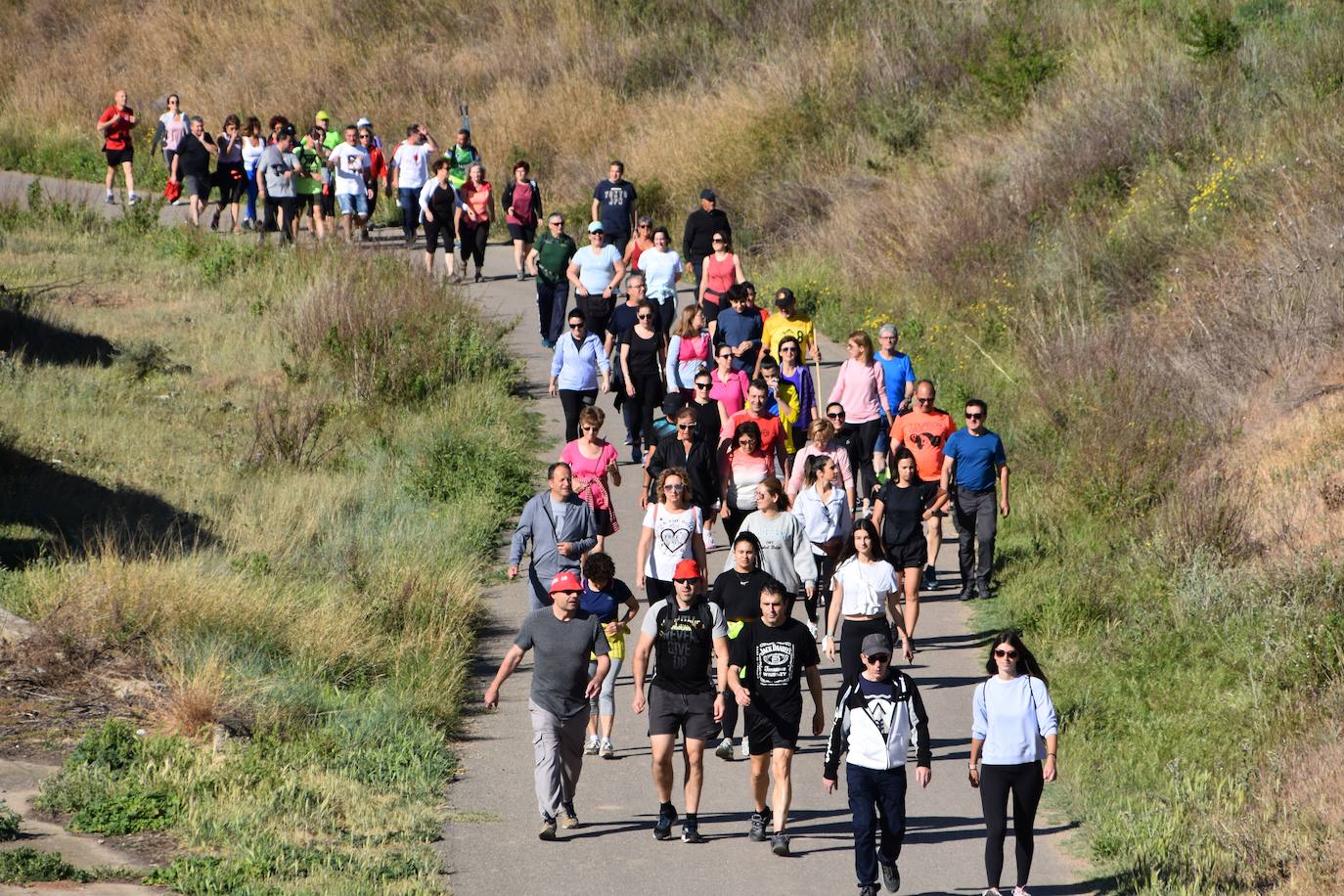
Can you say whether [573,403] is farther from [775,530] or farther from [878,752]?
[878,752]

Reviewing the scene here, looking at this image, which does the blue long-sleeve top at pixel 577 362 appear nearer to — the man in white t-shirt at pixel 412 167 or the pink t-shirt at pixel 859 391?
the pink t-shirt at pixel 859 391

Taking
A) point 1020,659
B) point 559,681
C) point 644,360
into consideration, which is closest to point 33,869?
point 559,681

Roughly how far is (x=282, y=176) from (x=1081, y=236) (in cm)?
1255

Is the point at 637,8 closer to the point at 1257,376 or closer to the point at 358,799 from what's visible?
the point at 1257,376

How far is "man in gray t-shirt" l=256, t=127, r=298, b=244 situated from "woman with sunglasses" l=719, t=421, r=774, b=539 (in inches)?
602

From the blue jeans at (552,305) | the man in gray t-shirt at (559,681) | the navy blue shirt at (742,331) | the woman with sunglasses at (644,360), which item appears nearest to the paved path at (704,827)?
the man in gray t-shirt at (559,681)

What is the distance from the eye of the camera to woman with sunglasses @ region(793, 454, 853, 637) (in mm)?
12555

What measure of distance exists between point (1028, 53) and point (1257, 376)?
1181 cm

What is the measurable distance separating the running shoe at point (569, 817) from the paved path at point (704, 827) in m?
0.06

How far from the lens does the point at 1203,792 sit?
35.2 ft

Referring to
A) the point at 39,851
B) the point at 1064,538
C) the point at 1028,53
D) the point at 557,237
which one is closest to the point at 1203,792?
the point at 1064,538

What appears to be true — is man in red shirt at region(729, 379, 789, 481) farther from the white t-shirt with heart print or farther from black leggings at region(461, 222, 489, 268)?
black leggings at region(461, 222, 489, 268)

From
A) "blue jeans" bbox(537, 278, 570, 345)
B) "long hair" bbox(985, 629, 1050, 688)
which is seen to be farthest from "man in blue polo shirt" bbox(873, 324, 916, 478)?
"long hair" bbox(985, 629, 1050, 688)

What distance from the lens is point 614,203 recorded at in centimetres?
2320
